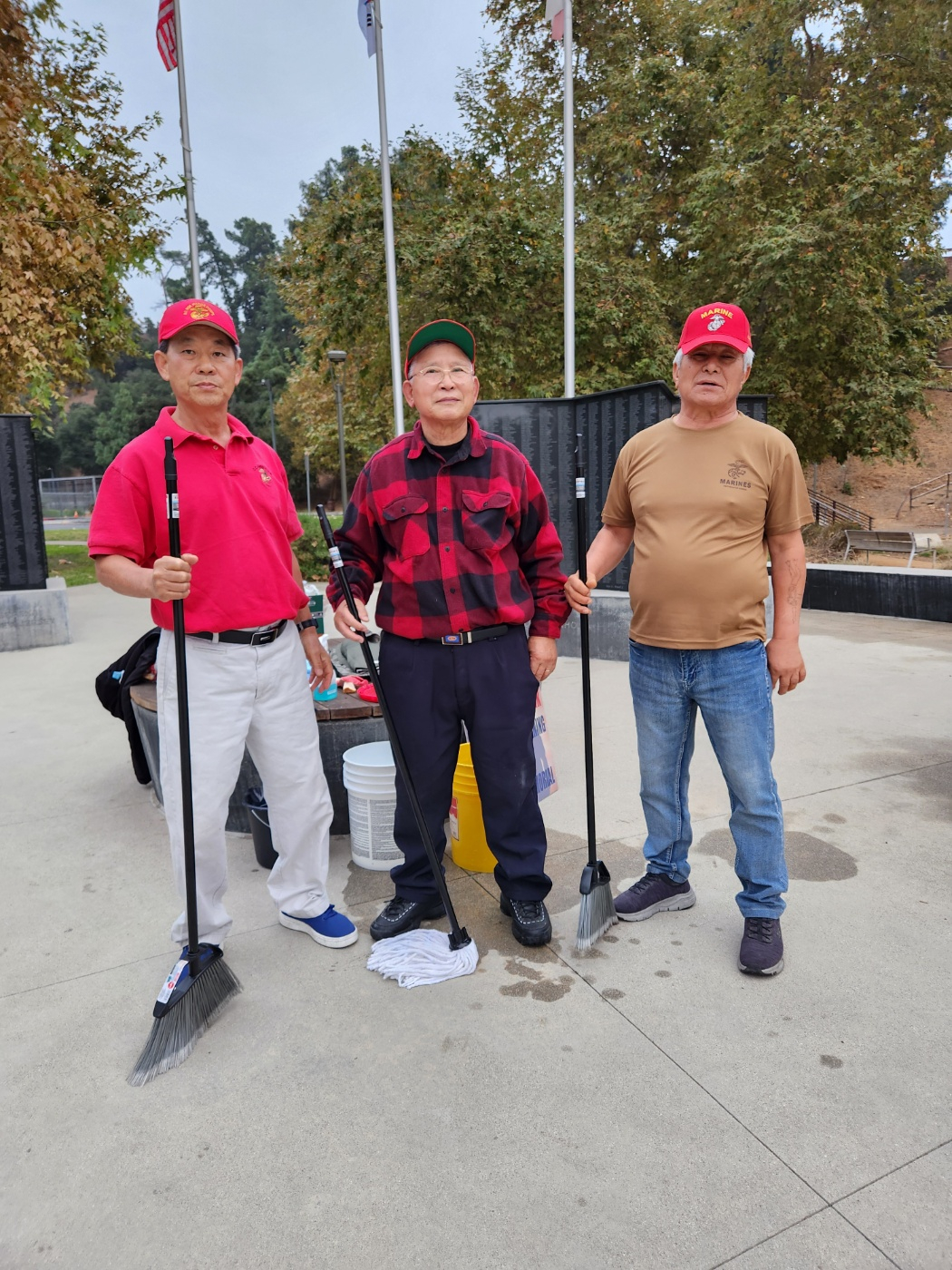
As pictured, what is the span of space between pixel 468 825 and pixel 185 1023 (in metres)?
1.33

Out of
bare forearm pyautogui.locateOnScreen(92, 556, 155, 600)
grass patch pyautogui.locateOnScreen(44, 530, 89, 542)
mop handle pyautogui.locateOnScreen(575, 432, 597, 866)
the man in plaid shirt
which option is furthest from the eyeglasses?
grass patch pyautogui.locateOnScreen(44, 530, 89, 542)

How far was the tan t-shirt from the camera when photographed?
2.54m

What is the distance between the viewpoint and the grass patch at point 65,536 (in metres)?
26.6

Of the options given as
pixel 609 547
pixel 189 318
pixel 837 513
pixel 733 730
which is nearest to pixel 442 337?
pixel 189 318

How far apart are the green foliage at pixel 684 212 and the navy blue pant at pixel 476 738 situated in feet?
42.1

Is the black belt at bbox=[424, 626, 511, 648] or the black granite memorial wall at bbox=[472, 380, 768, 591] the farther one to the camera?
the black granite memorial wall at bbox=[472, 380, 768, 591]

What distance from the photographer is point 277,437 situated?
59.8m

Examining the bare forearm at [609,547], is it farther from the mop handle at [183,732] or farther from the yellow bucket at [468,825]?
the mop handle at [183,732]

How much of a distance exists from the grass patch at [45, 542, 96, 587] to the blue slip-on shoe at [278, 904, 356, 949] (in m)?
11.9

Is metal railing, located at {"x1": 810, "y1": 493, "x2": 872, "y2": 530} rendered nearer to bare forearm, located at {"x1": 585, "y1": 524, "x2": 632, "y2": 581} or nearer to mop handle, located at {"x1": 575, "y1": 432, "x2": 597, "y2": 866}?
bare forearm, located at {"x1": 585, "y1": 524, "x2": 632, "y2": 581}

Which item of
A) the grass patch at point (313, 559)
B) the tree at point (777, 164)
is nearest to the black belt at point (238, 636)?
the grass patch at point (313, 559)

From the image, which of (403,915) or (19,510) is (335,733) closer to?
(403,915)

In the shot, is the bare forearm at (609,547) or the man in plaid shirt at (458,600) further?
the bare forearm at (609,547)

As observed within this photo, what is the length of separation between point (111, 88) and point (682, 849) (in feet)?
48.4
